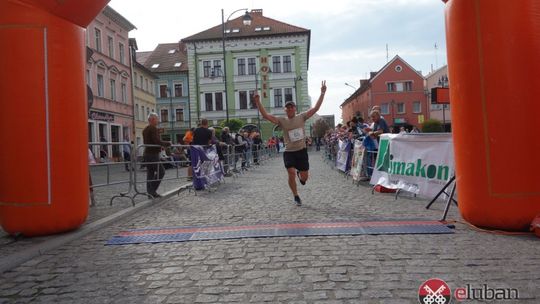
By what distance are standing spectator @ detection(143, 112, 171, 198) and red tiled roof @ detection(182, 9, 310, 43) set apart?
162ft

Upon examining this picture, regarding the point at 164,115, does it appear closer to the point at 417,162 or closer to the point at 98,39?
the point at 98,39

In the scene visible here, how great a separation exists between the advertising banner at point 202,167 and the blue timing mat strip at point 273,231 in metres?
4.97

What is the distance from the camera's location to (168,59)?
68.1m

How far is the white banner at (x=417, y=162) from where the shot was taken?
25.2 feet

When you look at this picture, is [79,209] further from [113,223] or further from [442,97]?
[442,97]

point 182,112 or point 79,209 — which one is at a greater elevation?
point 182,112

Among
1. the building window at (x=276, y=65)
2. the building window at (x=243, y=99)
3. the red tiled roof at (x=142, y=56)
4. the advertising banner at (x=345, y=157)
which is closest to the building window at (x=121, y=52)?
the building window at (x=243, y=99)

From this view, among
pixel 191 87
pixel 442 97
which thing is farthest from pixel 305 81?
pixel 442 97

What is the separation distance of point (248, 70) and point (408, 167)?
51.8 metres

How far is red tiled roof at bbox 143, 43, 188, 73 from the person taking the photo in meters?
65.9

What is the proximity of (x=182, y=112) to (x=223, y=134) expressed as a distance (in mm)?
47929

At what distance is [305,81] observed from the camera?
189 feet

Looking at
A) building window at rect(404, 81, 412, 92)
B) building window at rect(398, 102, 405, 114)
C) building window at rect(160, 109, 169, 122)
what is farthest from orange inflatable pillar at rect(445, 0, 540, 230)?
building window at rect(404, 81, 412, 92)

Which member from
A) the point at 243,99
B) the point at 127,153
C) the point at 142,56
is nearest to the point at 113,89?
the point at 243,99
